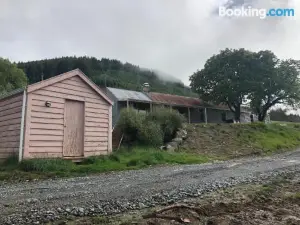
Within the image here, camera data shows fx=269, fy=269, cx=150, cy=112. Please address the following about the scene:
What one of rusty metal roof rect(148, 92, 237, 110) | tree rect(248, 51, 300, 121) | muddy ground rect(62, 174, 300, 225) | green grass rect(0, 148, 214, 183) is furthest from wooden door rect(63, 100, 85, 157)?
tree rect(248, 51, 300, 121)

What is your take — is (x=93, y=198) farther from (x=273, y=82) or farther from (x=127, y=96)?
(x=273, y=82)

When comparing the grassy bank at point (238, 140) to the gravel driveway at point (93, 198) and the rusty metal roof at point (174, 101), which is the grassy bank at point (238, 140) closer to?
the rusty metal roof at point (174, 101)

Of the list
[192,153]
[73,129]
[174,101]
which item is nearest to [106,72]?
[174,101]

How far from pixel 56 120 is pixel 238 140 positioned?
40.2 feet

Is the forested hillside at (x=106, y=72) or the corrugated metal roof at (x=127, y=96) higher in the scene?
the forested hillside at (x=106, y=72)

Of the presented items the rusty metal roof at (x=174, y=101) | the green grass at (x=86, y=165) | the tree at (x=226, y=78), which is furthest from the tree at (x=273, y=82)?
the green grass at (x=86, y=165)

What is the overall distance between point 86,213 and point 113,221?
542 mm

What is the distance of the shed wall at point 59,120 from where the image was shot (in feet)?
31.3

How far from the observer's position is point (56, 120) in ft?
33.8

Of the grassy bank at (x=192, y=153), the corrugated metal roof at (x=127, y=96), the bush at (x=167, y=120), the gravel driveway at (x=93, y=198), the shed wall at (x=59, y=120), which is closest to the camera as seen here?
the gravel driveway at (x=93, y=198)

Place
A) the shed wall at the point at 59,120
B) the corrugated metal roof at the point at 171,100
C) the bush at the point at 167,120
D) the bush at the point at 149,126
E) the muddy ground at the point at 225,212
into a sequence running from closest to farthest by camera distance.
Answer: the muddy ground at the point at 225,212
the shed wall at the point at 59,120
the bush at the point at 149,126
the bush at the point at 167,120
the corrugated metal roof at the point at 171,100

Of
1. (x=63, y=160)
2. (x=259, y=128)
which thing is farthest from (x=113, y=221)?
(x=259, y=128)

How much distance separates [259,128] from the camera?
22438mm

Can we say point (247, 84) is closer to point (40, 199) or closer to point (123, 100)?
point (123, 100)
